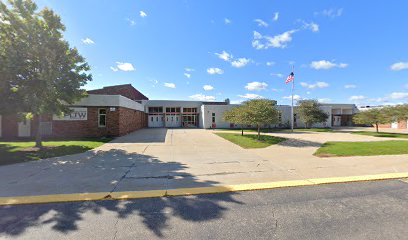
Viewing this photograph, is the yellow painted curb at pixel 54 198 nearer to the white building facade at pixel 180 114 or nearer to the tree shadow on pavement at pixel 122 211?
the tree shadow on pavement at pixel 122 211

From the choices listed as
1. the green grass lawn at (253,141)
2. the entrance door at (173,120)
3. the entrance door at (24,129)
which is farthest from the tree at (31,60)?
the entrance door at (173,120)

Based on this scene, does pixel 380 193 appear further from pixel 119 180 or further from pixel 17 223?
pixel 17 223

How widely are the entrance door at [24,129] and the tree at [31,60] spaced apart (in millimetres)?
8042

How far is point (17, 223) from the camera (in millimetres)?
3803

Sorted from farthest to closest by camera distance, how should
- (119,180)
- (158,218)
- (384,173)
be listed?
1. (384,173)
2. (119,180)
3. (158,218)

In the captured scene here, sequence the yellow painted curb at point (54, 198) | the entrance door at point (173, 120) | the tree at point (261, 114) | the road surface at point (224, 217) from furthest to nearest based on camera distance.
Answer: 1. the entrance door at point (173, 120)
2. the tree at point (261, 114)
3. the yellow painted curb at point (54, 198)
4. the road surface at point (224, 217)

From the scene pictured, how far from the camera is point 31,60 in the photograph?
10.9 meters

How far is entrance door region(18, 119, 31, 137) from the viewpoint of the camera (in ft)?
57.7

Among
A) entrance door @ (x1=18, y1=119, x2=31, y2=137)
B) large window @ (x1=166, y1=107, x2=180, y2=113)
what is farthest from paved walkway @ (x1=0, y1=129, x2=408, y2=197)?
large window @ (x1=166, y1=107, x2=180, y2=113)

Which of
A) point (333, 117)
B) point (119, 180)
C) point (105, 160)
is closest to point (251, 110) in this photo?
point (105, 160)

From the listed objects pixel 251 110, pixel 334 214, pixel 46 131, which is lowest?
pixel 334 214

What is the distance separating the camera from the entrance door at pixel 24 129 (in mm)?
17594

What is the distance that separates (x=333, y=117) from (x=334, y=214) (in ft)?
164

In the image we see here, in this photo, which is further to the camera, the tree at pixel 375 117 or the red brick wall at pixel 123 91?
the red brick wall at pixel 123 91
